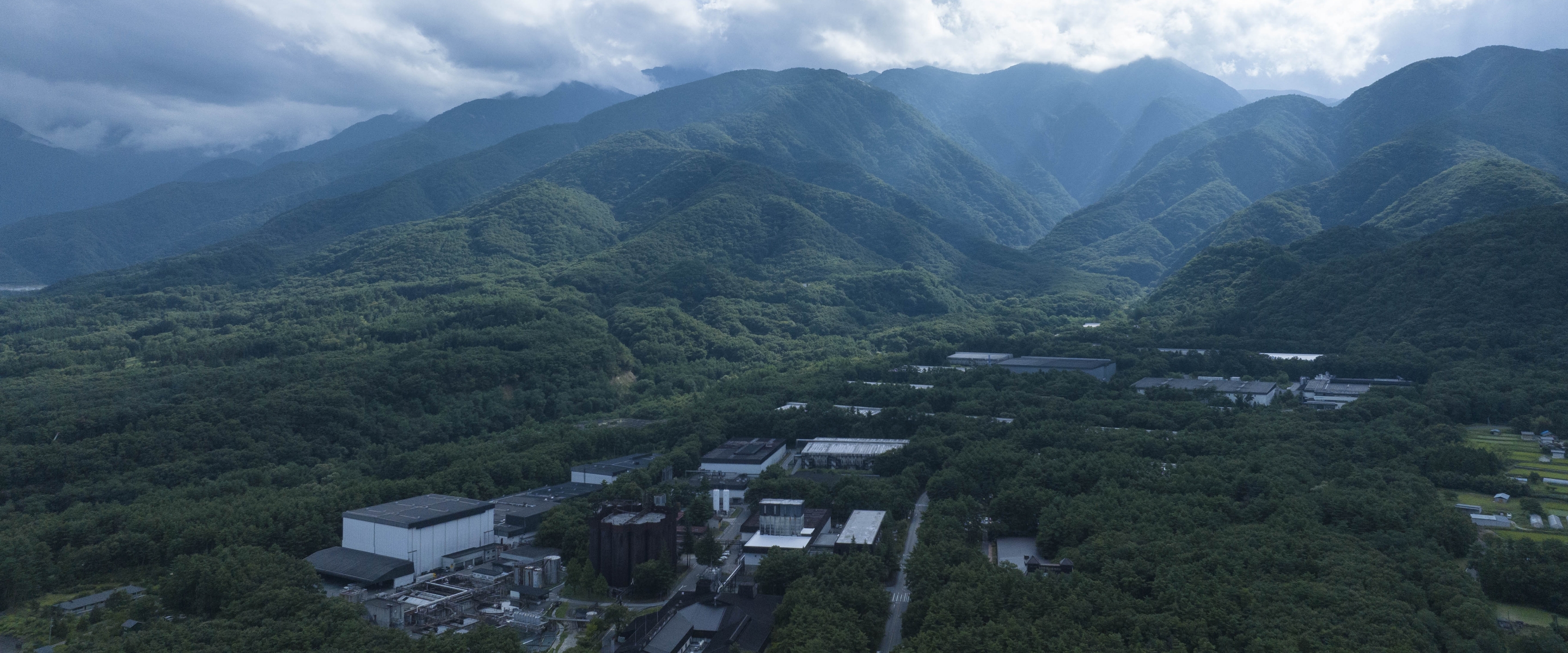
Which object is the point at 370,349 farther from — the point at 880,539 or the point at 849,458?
the point at 880,539

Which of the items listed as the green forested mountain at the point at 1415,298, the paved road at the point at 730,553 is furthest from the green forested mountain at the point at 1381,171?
the paved road at the point at 730,553

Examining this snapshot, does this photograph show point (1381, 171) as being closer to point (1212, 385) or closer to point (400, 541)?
point (1212, 385)

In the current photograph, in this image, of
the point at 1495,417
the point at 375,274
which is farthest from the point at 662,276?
the point at 1495,417

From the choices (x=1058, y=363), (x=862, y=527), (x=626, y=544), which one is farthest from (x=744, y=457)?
(x=1058, y=363)

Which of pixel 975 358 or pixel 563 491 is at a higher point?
pixel 975 358

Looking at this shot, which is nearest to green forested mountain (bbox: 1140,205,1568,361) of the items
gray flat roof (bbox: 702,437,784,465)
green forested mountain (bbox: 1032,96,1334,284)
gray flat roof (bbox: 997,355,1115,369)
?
gray flat roof (bbox: 997,355,1115,369)

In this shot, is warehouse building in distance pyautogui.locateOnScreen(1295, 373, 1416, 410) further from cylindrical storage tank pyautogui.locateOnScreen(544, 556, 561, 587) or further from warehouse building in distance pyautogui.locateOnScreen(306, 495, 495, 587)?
warehouse building in distance pyautogui.locateOnScreen(306, 495, 495, 587)
